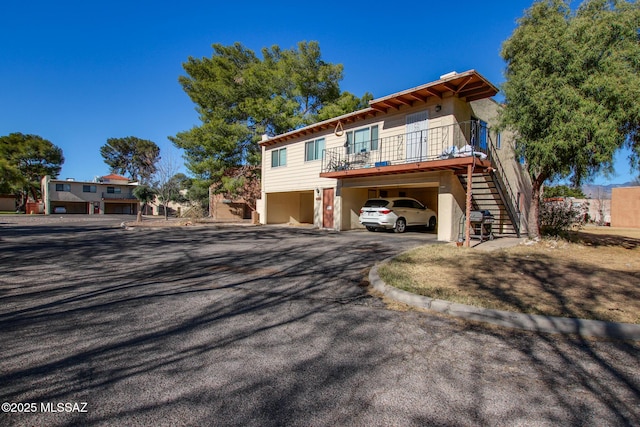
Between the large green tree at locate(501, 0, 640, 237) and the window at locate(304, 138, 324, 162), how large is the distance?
9621 mm

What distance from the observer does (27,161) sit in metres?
49.4

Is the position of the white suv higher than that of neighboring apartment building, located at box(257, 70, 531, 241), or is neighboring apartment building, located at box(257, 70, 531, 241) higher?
neighboring apartment building, located at box(257, 70, 531, 241)

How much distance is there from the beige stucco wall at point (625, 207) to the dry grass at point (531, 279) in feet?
60.3

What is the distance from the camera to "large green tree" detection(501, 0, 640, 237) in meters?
8.16

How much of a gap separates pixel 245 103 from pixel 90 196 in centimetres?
4281

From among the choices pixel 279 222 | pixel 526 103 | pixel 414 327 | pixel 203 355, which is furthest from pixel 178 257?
pixel 279 222

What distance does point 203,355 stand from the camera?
300 cm

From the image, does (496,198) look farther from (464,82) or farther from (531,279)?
(531,279)

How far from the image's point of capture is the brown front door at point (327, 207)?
55.7 ft

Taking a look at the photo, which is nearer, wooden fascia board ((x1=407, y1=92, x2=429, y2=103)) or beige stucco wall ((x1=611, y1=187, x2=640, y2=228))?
wooden fascia board ((x1=407, y1=92, x2=429, y2=103))

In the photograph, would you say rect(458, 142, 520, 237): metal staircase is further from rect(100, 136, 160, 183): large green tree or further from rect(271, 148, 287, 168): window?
rect(100, 136, 160, 183): large green tree

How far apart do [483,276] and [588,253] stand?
5.02m

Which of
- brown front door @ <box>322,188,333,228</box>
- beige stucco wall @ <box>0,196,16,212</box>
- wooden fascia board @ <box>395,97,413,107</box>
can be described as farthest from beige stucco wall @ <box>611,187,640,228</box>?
beige stucco wall @ <box>0,196,16,212</box>

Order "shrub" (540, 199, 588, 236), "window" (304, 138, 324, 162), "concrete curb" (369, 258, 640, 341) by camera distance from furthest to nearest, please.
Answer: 1. "window" (304, 138, 324, 162)
2. "shrub" (540, 199, 588, 236)
3. "concrete curb" (369, 258, 640, 341)
